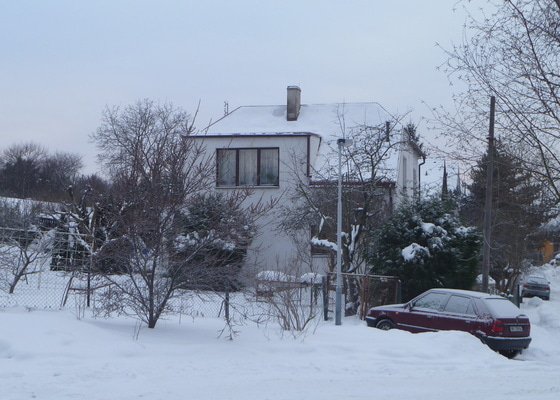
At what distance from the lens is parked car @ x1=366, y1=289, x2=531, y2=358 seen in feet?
55.9

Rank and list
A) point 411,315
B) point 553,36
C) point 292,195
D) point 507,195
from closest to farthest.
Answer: point 553,36 → point 411,315 → point 507,195 → point 292,195

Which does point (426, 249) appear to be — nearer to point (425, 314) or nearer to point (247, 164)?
point (425, 314)

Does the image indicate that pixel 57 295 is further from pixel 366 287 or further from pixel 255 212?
pixel 366 287

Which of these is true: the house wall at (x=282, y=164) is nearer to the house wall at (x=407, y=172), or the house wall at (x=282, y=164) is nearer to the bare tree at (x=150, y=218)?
the house wall at (x=407, y=172)

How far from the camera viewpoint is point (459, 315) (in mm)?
17656

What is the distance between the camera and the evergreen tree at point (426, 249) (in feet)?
79.4

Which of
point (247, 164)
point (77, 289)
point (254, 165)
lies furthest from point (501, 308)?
point (247, 164)

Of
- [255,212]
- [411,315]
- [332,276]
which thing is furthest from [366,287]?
[255,212]

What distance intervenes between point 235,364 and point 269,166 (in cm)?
2195

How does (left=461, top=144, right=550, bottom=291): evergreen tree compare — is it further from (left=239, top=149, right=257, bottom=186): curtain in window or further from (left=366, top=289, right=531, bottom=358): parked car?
(left=366, top=289, right=531, bottom=358): parked car

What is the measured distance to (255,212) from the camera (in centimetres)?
1356

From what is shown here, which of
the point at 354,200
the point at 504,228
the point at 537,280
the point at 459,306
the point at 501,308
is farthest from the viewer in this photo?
the point at 537,280

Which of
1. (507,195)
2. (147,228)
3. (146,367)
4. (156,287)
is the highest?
(507,195)

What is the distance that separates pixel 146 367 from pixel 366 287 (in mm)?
13684
